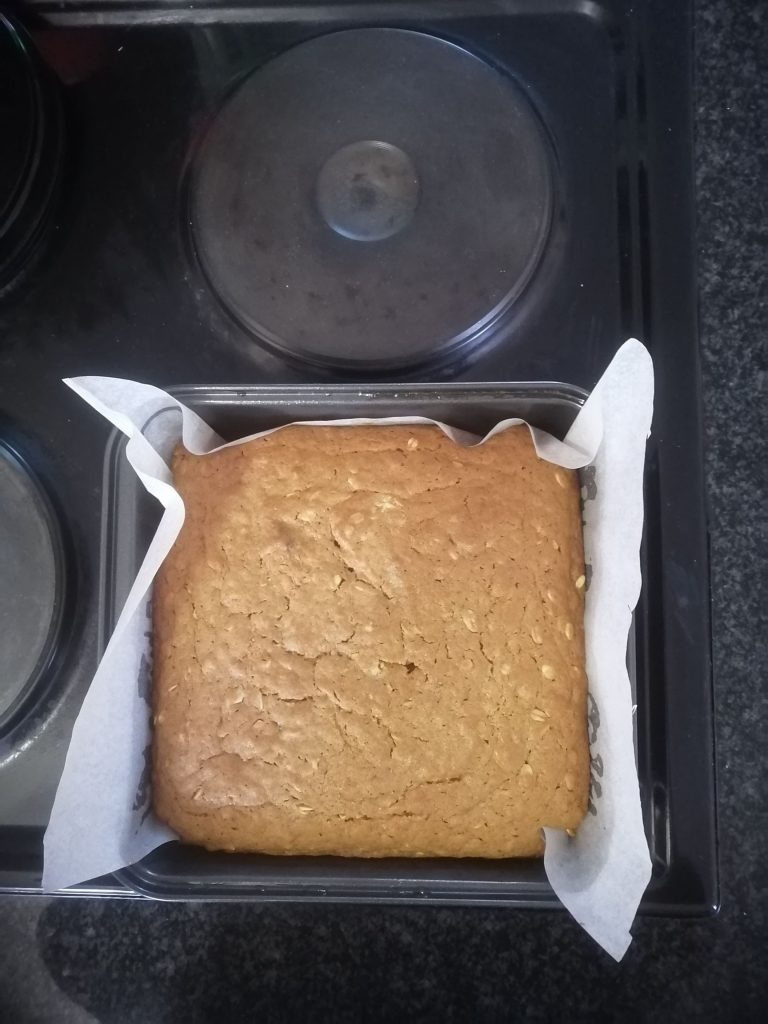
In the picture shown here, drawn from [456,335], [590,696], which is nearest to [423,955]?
[590,696]

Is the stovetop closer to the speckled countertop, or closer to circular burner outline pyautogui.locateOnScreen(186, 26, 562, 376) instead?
circular burner outline pyautogui.locateOnScreen(186, 26, 562, 376)

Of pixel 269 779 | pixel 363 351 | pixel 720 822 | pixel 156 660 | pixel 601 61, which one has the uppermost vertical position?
pixel 601 61

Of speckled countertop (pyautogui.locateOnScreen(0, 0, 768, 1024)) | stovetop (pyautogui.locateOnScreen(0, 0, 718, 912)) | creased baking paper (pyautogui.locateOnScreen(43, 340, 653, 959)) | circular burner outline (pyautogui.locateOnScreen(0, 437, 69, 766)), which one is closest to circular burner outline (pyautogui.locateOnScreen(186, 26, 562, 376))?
stovetop (pyautogui.locateOnScreen(0, 0, 718, 912))

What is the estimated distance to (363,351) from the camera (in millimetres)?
882

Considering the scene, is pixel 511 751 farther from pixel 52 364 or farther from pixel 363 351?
pixel 52 364

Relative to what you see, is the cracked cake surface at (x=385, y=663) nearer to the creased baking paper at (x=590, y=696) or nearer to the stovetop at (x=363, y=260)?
the creased baking paper at (x=590, y=696)

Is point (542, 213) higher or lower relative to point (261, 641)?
higher

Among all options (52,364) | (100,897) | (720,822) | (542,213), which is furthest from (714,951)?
(52,364)

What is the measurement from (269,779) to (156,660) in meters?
0.16

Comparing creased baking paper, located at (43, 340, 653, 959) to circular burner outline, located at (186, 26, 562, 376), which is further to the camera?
circular burner outline, located at (186, 26, 562, 376)

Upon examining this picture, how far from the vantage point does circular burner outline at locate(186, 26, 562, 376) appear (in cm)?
88

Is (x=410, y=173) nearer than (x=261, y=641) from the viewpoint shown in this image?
No

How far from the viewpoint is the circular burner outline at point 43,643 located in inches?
33.7

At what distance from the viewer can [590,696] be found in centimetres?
80
